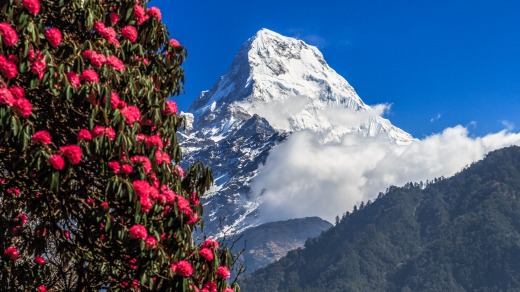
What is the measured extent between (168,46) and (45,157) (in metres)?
4.20

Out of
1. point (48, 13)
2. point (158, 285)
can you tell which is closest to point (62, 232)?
point (158, 285)

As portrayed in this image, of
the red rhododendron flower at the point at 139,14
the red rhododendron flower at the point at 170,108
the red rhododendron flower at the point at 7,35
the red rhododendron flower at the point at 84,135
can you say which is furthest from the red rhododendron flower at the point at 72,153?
the red rhododendron flower at the point at 139,14

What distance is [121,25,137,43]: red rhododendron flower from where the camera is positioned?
10.7 meters

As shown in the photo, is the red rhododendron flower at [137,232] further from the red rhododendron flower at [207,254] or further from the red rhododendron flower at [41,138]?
the red rhododendron flower at [41,138]

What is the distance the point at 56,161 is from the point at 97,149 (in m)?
0.54

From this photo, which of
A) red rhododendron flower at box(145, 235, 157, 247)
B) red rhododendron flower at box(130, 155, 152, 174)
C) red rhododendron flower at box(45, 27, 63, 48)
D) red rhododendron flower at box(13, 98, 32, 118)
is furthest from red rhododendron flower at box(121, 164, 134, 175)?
red rhododendron flower at box(45, 27, 63, 48)

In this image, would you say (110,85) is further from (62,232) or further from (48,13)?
(62,232)

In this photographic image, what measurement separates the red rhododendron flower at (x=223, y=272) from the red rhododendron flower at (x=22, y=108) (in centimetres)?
368

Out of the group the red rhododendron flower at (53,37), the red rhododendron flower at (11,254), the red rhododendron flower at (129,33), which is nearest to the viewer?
the red rhododendron flower at (53,37)

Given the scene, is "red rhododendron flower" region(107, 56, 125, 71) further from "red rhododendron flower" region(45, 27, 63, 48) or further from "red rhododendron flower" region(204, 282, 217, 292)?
"red rhododendron flower" region(204, 282, 217, 292)

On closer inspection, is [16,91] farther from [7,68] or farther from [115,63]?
[115,63]

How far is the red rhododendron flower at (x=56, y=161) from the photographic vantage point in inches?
332

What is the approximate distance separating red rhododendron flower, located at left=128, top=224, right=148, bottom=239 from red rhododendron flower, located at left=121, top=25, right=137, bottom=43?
3366mm

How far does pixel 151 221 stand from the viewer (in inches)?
365
